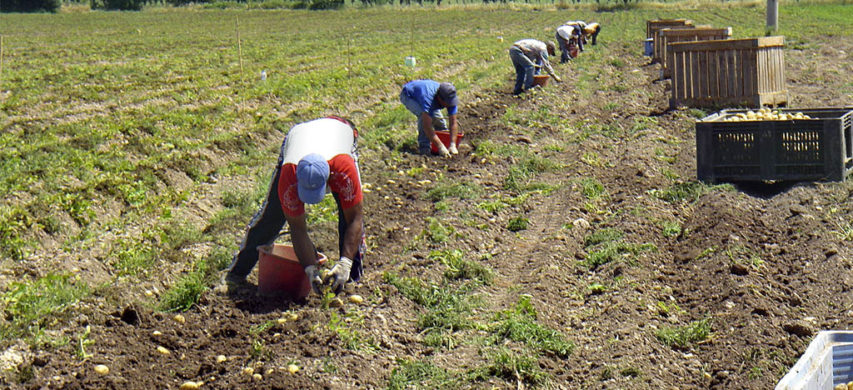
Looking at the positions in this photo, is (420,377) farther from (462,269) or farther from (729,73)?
(729,73)

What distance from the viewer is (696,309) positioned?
6398mm

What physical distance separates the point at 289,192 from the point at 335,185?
13.5 inches

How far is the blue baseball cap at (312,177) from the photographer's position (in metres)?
6.06

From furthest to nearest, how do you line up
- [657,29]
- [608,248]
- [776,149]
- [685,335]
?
[657,29] → [776,149] → [608,248] → [685,335]

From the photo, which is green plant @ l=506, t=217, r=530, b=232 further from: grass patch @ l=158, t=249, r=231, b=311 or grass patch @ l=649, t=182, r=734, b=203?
grass patch @ l=158, t=249, r=231, b=311

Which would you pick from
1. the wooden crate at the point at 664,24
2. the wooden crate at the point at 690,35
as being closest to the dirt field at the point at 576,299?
the wooden crate at the point at 690,35


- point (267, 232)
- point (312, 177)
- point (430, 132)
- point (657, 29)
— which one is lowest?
point (267, 232)

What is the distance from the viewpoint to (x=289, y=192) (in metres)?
6.36

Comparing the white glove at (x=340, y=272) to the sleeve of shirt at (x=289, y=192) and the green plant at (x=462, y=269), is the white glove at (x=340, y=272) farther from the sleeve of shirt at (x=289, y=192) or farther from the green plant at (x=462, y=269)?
the green plant at (x=462, y=269)

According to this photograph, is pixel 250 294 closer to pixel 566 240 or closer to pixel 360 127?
pixel 566 240

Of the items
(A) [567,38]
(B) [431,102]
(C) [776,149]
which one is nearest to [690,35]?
(A) [567,38]

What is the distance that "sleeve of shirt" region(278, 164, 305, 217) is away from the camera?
6336 millimetres

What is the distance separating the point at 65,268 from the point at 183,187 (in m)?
3.12

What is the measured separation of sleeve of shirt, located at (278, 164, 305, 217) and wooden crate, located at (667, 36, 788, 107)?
9883mm
